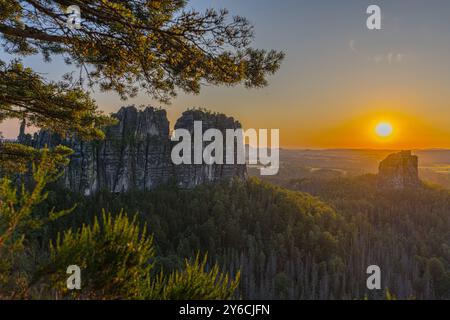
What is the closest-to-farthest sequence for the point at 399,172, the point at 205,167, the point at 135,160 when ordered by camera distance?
the point at 135,160
the point at 205,167
the point at 399,172

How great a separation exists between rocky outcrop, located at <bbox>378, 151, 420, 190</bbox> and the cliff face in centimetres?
7786

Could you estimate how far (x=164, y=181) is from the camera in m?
112

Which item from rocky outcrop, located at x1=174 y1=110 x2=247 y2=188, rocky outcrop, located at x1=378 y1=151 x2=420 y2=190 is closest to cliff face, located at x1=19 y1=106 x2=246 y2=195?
rocky outcrop, located at x1=174 y1=110 x2=247 y2=188

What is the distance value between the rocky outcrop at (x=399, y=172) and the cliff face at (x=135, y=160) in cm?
7786

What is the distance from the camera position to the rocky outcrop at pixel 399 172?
155 m

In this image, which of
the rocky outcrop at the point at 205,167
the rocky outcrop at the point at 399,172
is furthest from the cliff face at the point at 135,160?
the rocky outcrop at the point at 399,172

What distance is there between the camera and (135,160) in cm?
10962

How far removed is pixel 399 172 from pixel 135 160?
123 metres

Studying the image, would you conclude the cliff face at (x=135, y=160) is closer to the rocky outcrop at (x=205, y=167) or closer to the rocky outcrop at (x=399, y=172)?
the rocky outcrop at (x=205, y=167)

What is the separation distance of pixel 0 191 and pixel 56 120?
7.19 meters

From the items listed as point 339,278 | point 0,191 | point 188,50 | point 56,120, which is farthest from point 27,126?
point 339,278

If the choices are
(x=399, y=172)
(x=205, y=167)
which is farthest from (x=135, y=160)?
(x=399, y=172)

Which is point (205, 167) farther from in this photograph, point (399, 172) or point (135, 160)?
point (399, 172)
